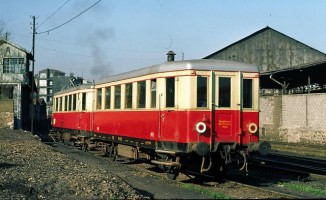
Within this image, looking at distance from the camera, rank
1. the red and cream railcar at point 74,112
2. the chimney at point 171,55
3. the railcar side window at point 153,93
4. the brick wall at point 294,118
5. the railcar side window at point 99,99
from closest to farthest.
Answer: the railcar side window at point 153,93 < the chimney at point 171,55 < the railcar side window at point 99,99 < the red and cream railcar at point 74,112 < the brick wall at point 294,118

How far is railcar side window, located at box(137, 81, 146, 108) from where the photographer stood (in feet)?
41.3

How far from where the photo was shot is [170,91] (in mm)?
11258

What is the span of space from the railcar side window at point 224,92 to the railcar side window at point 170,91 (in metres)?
1.25

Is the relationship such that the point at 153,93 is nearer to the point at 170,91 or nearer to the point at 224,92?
the point at 170,91

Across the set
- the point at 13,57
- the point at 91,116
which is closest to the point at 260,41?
the point at 13,57

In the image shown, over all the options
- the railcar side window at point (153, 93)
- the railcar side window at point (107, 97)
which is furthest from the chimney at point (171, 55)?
the railcar side window at point (107, 97)

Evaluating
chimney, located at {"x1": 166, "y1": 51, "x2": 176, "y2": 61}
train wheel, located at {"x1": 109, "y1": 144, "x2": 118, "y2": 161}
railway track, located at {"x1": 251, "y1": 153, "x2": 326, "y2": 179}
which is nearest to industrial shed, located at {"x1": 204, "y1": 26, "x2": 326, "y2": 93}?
railway track, located at {"x1": 251, "y1": 153, "x2": 326, "y2": 179}

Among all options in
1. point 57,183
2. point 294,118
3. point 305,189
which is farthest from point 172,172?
point 294,118

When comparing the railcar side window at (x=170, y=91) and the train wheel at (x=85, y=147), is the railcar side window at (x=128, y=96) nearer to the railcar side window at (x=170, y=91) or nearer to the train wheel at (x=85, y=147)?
the railcar side window at (x=170, y=91)

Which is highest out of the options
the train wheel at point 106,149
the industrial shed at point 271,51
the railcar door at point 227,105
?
the industrial shed at point 271,51

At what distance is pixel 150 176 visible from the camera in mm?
12594

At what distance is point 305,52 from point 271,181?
32.9 m

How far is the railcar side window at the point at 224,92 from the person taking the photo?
11.2 metres

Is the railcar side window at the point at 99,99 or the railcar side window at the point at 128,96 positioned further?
the railcar side window at the point at 99,99
